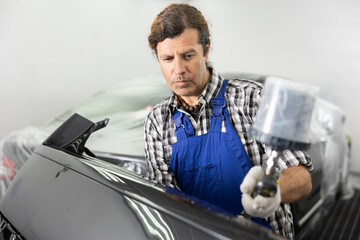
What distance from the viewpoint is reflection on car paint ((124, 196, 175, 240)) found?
76 centimetres

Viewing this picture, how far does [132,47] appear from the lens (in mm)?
4242

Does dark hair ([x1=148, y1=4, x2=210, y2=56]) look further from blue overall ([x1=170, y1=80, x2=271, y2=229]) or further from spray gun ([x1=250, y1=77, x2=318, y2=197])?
spray gun ([x1=250, y1=77, x2=318, y2=197])

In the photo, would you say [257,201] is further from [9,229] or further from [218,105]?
[9,229]

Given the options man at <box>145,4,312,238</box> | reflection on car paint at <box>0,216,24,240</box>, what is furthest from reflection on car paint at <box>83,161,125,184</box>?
man at <box>145,4,312,238</box>

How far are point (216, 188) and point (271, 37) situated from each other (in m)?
3.07

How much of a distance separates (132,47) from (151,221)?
364cm

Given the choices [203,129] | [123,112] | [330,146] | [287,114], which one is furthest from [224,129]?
[330,146]

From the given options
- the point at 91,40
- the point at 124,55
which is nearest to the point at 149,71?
the point at 124,55

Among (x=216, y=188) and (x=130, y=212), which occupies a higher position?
(x=130, y=212)

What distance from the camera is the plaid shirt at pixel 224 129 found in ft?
4.30

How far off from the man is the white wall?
2.54 meters

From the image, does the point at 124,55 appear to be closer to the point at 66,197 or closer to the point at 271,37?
the point at 271,37

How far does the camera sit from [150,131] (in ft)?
5.05

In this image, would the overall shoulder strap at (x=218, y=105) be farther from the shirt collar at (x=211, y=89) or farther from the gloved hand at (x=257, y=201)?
the gloved hand at (x=257, y=201)
